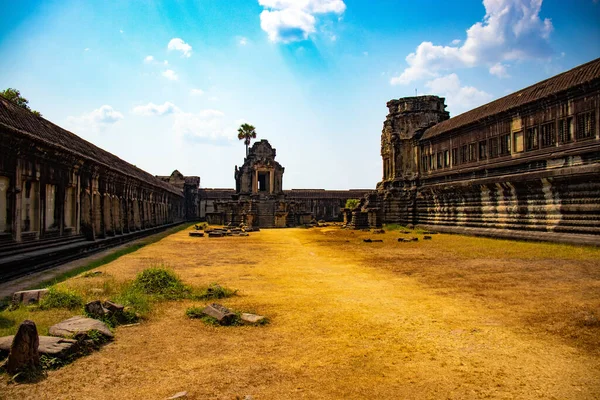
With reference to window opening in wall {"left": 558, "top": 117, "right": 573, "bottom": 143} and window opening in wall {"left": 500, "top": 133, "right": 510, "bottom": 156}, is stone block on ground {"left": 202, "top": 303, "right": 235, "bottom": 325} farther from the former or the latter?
window opening in wall {"left": 500, "top": 133, "right": 510, "bottom": 156}

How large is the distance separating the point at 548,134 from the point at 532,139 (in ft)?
3.53

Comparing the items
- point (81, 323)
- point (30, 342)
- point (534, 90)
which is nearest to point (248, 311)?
point (81, 323)

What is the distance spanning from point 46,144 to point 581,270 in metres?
14.7

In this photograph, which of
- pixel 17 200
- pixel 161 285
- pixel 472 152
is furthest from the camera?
pixel 472 152

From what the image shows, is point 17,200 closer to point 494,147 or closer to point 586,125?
point 586,125

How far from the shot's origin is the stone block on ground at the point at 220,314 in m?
5.80

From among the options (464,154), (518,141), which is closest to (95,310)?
(518,141)

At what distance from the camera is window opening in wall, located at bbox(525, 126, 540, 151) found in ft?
65.6

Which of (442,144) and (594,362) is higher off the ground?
(442,144)

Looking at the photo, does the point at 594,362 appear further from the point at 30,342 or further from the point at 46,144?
the point at 46,144

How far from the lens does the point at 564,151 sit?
1814cm

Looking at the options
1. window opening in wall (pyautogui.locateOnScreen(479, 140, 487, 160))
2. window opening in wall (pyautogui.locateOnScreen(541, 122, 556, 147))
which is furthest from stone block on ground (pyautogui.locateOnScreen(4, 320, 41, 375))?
window opening in wall (pyautogui.locateOnScreen(479, 140, 487, 160))

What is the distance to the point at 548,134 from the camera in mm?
19297

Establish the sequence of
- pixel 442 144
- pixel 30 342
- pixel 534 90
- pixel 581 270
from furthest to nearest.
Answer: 1. pixel 442 144
2. pixel 534 90
3. pixel 581 270
4. pixel 30 342
